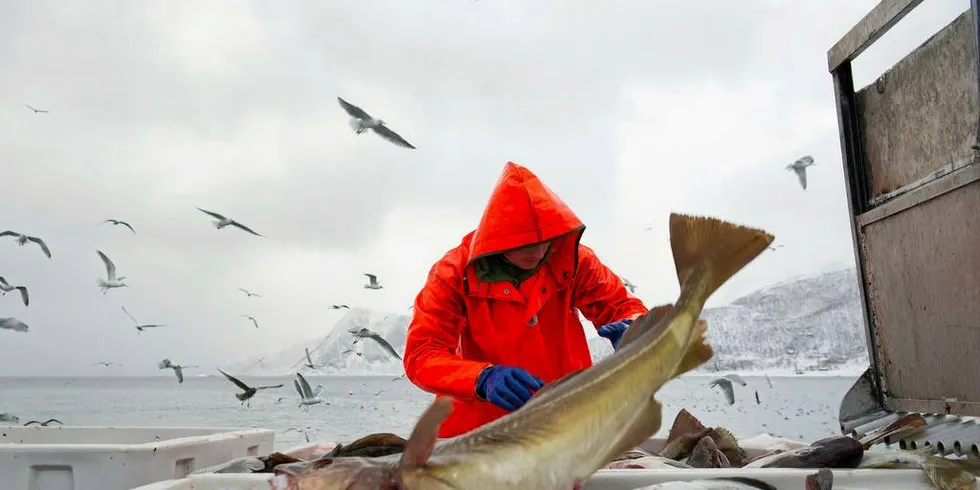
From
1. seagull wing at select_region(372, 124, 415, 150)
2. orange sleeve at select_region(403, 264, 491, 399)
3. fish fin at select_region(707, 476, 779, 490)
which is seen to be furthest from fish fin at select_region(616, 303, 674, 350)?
seagull wing at select_region(372, 124, 415, 150)

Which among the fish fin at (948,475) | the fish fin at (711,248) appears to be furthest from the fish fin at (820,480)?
the fish fin at (711,248)

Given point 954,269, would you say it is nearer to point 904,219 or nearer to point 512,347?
point 904,219

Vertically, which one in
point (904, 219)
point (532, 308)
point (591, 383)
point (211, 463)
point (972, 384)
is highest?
point (904, 219)

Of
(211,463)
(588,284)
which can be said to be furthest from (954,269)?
(211,463)

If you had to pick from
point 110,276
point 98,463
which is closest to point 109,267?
point 110,276

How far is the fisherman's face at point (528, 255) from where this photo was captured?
3.72 meters

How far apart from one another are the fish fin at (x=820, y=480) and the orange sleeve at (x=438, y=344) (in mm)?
1394

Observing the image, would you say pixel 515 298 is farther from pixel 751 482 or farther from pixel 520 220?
pixel 751 482

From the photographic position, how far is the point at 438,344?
144 inches

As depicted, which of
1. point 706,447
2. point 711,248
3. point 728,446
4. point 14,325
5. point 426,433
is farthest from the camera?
point 14,325

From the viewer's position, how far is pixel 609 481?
2135 mm

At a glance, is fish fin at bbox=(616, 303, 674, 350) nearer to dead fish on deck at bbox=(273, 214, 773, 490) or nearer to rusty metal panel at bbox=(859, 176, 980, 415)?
dead fish on deck at bbox=(273, 214, 773, 490)

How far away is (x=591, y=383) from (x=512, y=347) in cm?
225

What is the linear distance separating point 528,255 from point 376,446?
1.45 metres
